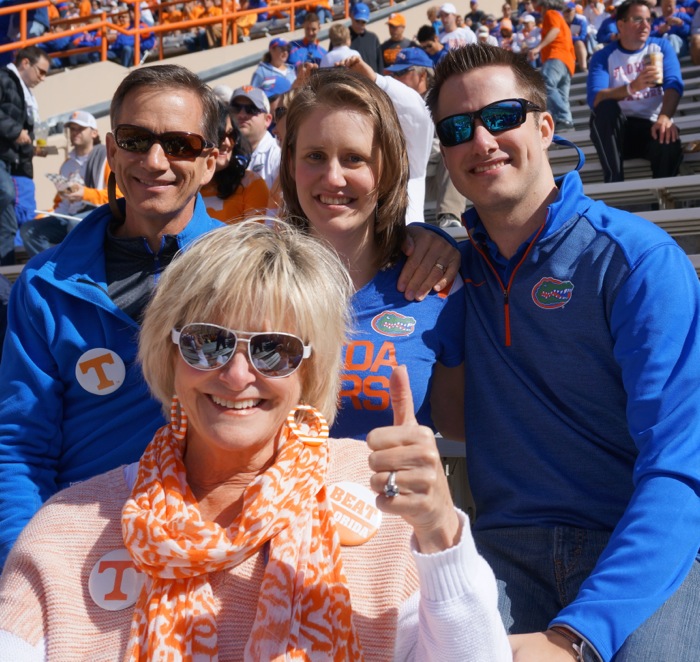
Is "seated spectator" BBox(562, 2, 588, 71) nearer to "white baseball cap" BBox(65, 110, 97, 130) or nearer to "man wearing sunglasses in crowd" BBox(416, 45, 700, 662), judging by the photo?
"white baseball cap" BBox(65, 110, 97, 130)

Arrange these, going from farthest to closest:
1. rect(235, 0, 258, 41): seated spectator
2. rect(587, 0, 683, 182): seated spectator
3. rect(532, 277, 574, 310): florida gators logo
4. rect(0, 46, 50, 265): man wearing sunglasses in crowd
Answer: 1. rect(235, 0, 258, 41): seated spectator
2. rect(0, 46, 50, 265): man wearing sunglasses in crowd
3. rect(587, 0, 683, 182): seated spectator
4. rect(532, 277, 574, 310): florida gators logo

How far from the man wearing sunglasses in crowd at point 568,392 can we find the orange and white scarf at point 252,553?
0.41m

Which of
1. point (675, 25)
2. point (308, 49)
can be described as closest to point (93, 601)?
point (308, 49)

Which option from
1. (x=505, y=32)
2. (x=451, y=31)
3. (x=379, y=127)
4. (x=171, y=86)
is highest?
(x=171, y=86)

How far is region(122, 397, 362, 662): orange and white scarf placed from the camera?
1750 millimetres

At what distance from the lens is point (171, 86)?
8.84 feet

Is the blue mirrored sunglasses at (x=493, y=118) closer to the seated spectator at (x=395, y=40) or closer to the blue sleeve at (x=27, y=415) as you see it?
the blue sleeve at (x=27, y=415)

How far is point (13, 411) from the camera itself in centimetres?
245

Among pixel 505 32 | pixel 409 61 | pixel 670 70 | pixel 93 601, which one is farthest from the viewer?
pixel 505 32

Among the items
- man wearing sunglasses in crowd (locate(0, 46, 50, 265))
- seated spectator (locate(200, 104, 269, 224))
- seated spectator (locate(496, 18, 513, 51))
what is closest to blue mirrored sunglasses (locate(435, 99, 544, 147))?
seated spectator (locate(200, 104, 269, 224))

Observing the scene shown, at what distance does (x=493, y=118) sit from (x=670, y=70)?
4.97 meters

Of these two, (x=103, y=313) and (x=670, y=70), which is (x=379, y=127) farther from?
(x=670, y=70)

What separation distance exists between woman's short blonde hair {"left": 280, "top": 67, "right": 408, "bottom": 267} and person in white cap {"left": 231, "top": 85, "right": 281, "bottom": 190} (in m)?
3.04

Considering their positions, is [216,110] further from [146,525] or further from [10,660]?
[10,660]
